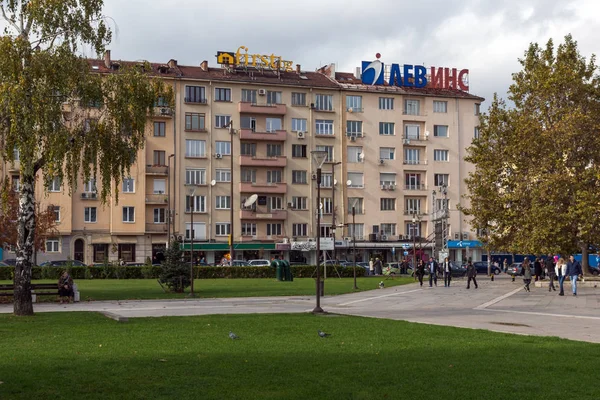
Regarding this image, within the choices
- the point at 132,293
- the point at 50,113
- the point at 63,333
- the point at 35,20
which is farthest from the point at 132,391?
the point at 132,293

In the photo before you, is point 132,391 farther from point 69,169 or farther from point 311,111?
point 311,111

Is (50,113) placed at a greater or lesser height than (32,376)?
greater

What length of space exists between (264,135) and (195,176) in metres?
8.04

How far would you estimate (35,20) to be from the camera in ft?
68.8

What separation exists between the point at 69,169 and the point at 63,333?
644 cm

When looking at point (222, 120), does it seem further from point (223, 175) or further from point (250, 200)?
point (250, 200)

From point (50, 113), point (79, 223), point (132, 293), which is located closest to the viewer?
point (50, 113)

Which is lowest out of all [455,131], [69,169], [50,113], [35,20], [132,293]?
[132,293]

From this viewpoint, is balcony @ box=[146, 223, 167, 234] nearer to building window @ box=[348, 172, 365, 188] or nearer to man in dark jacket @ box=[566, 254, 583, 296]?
building window @ box=[348, 172, 365, 188]

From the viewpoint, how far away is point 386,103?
82125 mm

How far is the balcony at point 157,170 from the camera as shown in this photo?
73438 mm

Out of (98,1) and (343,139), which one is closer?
(98,1)

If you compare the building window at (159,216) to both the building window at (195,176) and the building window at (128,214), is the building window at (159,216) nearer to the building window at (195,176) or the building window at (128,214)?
the building window at (128,214)

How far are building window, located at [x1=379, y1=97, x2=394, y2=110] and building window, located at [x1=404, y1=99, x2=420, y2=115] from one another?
1683 mm
